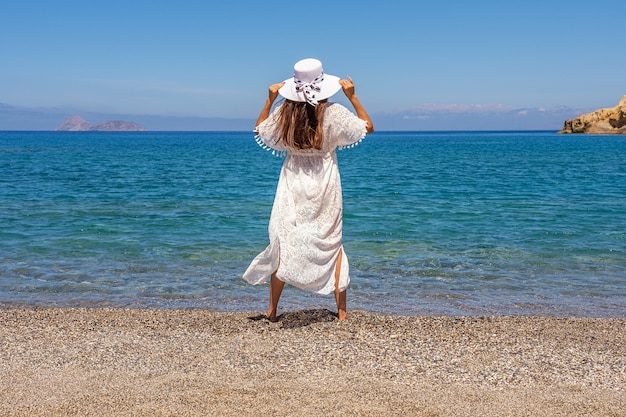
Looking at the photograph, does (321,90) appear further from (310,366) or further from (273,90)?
(310,366)

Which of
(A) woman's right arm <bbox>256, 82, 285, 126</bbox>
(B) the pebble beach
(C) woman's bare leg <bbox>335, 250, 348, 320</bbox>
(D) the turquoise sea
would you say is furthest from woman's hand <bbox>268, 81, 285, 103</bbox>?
(D) the turquoise sea

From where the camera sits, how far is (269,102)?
20.6 feet

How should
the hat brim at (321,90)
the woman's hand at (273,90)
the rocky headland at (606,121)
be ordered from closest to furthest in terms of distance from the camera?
the hat brim at (321,90) → the woman's hand at (273,90) → the rocky headland at (606,121)

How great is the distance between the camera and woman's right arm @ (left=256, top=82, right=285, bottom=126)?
6.20 meters

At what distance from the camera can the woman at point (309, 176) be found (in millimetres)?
6035

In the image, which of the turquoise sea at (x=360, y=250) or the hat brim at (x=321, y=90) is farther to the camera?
the turquoise sea at (x=360, y=250)

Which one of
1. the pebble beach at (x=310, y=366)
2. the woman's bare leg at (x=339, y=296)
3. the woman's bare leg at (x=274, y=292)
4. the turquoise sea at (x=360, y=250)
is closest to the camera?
the pebble beach at (x=310, y=366)

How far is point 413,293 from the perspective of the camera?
8.69 m

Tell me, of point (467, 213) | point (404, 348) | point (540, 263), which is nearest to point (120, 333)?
point (404, 348)

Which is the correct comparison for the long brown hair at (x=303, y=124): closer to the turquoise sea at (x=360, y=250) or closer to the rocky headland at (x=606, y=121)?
the turquoise sea at (x=360, y=250)

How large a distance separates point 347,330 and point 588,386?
218 cm

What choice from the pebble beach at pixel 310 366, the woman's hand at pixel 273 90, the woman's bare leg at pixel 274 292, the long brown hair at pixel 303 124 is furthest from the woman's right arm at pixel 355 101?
the pebble beach at pixel 310 366

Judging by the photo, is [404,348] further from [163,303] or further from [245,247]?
[245,247]

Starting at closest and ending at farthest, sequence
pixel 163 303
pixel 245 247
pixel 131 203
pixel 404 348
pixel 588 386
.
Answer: pixel 588 386
pixel 404 348
pixel 163 303
pixel 245 247
pixel 131 203
